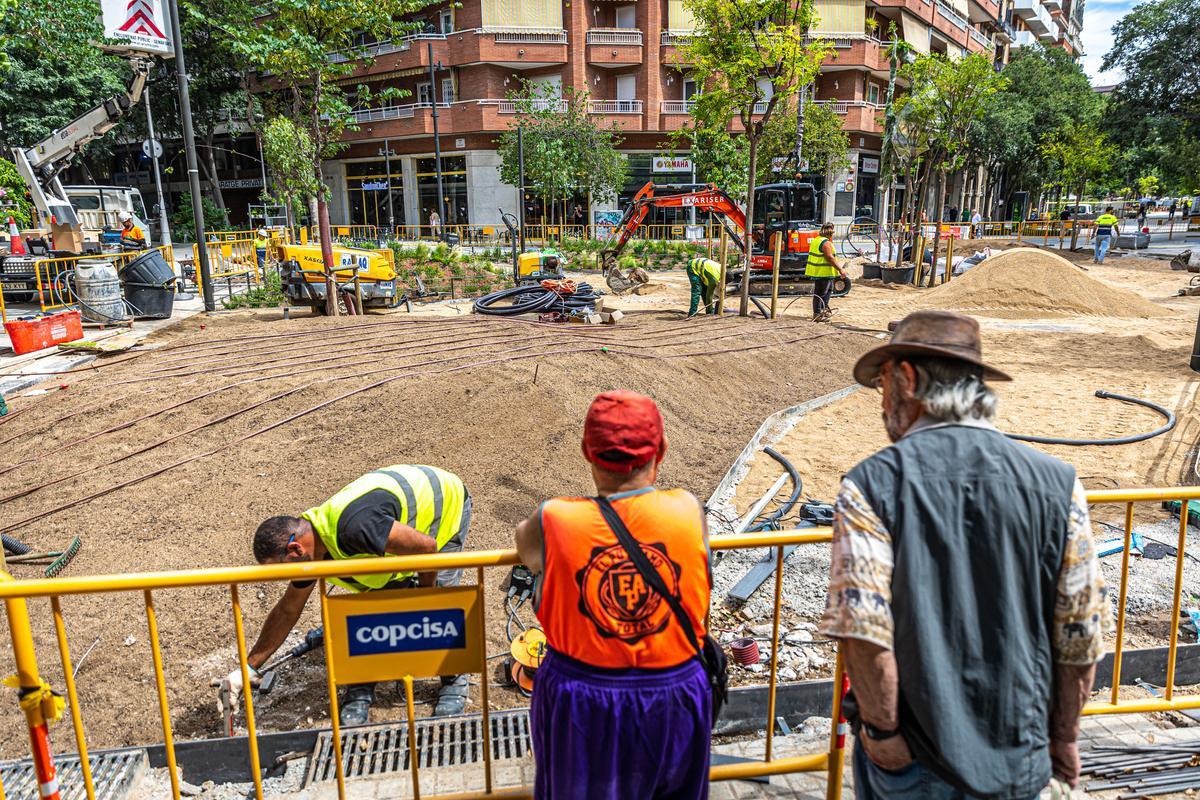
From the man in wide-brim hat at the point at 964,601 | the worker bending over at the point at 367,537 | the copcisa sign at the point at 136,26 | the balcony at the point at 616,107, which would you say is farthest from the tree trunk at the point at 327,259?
the balcony at the point at 616,107

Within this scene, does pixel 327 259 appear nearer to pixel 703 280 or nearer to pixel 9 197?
pixel 9 197

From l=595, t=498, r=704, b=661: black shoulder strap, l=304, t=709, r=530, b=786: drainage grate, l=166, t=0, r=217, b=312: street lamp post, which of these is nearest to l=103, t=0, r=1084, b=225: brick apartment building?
l=166, t=0, r=217, b=312: street lamp post

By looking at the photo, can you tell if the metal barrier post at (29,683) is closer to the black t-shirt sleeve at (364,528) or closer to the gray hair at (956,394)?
the black t-shirt sleeve at (364,528)

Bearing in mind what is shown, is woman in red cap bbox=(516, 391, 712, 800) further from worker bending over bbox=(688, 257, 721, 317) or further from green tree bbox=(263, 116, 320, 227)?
green tree bbox=(263, 116, 320, 227)

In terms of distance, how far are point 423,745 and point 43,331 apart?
1149 cm

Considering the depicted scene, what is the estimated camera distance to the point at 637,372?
9.09 meters

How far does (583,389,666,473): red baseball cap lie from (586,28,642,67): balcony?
4014 cm

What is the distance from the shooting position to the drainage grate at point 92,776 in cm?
304

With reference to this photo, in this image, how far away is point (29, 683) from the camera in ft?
7.78

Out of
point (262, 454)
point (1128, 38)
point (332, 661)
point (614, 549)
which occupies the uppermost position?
point (1128, 38)

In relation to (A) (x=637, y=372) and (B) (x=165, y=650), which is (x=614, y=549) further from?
(A) (x=637, y=372)

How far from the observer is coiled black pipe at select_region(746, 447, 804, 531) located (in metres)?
6.06

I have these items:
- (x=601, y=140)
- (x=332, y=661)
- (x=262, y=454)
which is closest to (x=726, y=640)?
(x=332, y=661)

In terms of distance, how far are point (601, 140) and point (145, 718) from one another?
1394 inches
